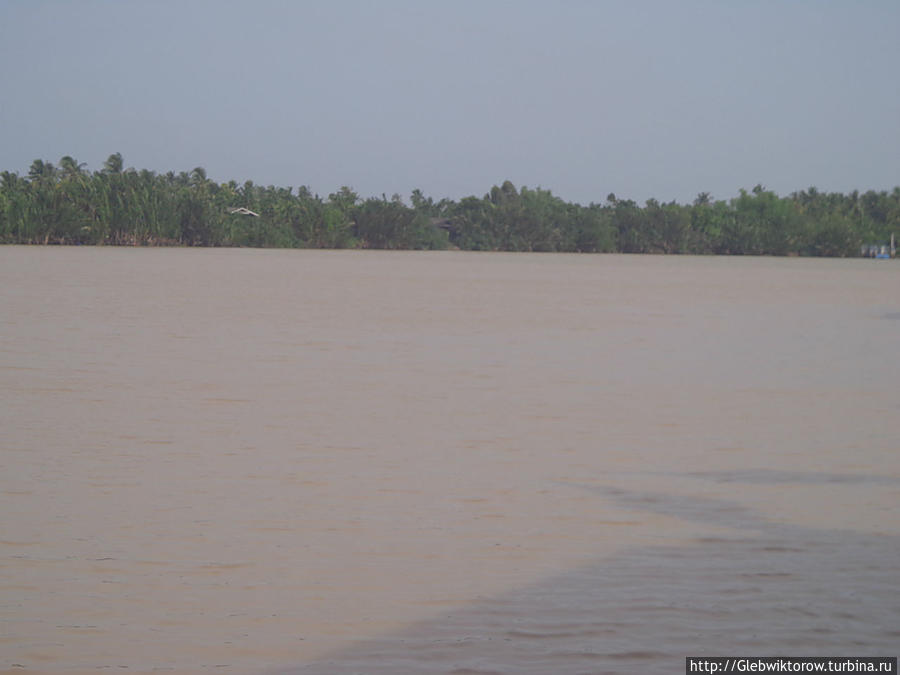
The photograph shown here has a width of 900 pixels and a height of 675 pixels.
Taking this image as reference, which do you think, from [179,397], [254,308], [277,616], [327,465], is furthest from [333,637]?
[254,308]

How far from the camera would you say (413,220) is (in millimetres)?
67625

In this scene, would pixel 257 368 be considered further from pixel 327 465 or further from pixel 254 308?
pixel 254 308

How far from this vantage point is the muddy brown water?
3346 mm

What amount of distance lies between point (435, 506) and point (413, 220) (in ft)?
207

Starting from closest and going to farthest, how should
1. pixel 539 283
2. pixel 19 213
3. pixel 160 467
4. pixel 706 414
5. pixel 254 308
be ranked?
pixel 160 467, pixel 706 414, pixel 254 308, pixel 539 283, pixel 19 213

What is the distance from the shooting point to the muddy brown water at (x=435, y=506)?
335 cm

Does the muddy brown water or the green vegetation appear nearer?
the muddy brown water

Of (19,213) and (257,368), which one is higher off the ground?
(19,213)

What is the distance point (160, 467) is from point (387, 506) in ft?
4.41

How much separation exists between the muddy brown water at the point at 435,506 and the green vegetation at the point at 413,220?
43194mm

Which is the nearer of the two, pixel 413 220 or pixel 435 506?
pixel 435 506

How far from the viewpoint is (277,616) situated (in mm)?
3504

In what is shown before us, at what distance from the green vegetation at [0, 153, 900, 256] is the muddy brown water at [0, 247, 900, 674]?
4319 centimetres

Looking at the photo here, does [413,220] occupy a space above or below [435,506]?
above
